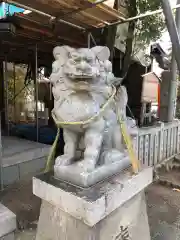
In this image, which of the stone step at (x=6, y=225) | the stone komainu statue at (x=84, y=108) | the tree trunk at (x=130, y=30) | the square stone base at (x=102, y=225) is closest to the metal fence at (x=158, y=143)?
the tree trunk at (x=130, y=30)

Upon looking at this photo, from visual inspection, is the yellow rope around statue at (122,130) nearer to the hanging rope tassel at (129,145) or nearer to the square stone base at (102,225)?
the hanging rope tassel at (129,145)

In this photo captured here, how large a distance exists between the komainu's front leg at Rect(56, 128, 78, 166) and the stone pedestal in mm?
143

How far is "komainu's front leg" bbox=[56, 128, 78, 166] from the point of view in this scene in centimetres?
148

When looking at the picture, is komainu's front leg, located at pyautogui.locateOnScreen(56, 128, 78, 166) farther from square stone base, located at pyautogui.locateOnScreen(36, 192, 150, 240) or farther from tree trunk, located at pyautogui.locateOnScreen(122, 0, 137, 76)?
tree trunk, located at pyautogui.locateOnScreen(122, 0, 137, 76)

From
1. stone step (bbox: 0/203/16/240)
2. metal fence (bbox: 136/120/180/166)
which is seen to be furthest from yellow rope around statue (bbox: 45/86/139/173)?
metal fence (bbox: 136/120/180/166)

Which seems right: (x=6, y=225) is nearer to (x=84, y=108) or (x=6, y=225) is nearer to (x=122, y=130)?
(x=84, y=108)

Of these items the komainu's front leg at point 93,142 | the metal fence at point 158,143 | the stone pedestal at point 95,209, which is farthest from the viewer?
the metal fence at point 158,143

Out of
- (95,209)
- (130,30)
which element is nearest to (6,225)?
(95,209)

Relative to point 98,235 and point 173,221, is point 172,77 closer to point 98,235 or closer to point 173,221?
point 173,221

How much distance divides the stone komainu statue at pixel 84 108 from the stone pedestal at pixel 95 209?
10 centimetres

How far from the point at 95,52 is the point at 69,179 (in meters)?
0.86

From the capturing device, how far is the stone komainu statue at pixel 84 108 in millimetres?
1285

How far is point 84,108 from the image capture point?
1.34 metres

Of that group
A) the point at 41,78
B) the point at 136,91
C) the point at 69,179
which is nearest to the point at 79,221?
the point at 69,179
